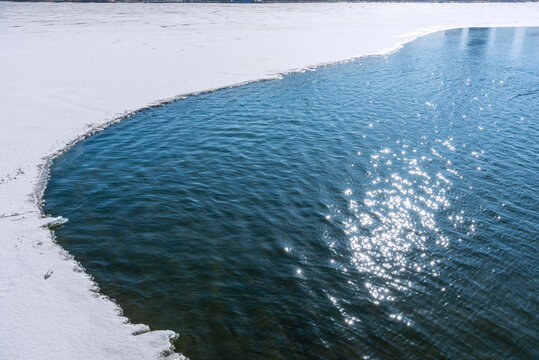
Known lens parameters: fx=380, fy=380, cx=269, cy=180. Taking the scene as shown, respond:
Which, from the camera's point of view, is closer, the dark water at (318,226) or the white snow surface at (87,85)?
the white snow surface at (87,85)

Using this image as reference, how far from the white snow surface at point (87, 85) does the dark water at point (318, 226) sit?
3.16ft

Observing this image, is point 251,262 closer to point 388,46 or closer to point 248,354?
point 248,354

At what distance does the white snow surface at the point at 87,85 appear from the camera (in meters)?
9.98

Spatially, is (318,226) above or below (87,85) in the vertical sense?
below

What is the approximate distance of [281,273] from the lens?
12258mm

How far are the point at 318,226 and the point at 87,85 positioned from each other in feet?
78.1

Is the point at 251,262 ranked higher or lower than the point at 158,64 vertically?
lower

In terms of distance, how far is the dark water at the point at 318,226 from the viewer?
34.1 feet

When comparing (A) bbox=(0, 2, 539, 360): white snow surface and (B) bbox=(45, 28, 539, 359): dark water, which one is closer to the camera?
(A) bbox=(0, 2, 539, 360): white snow surface

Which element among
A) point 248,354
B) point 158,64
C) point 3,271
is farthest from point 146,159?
point 158,64

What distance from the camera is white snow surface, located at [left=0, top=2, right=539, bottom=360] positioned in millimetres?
9984

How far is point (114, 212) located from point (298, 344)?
31.8 feet

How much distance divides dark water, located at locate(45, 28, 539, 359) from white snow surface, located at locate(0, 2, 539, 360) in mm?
963

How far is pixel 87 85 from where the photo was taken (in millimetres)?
29531
